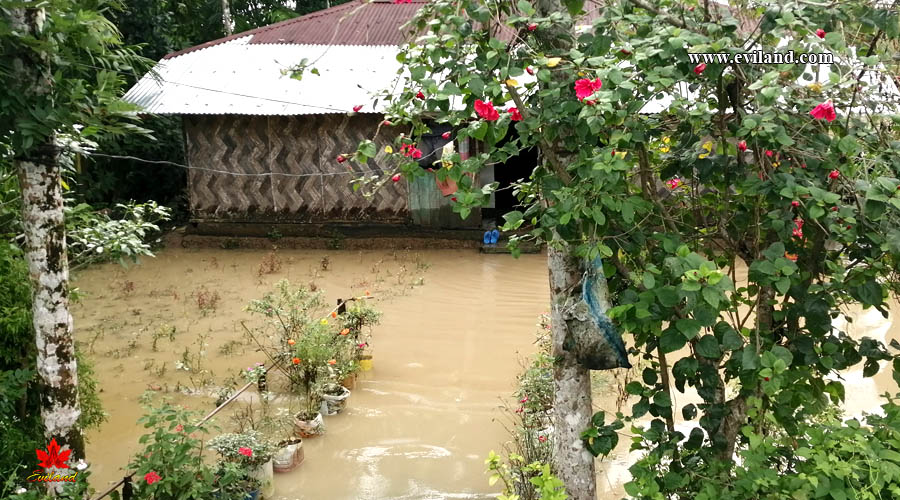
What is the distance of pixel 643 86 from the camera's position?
9.01 ft

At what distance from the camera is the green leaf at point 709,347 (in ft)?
9.26

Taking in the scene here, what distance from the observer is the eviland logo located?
3.80 meters

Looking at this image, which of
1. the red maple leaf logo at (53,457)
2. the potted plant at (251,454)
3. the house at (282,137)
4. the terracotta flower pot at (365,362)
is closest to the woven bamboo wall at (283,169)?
the house at (282,137)

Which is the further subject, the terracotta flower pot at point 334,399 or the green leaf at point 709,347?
the terracotta flower pot at point 334,399

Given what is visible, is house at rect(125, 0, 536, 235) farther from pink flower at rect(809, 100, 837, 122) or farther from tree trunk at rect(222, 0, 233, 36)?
pink flower at rect(809, 100, 837, 122)

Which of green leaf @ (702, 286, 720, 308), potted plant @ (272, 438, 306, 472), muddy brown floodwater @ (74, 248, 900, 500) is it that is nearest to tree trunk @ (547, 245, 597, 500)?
green leaf @ (702, 286, 720, 308)

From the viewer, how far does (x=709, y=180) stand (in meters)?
3.27

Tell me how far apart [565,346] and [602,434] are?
0.43 meters

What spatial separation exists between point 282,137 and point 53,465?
8124 millimetres

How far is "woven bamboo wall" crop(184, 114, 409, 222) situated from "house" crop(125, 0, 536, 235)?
15 mm

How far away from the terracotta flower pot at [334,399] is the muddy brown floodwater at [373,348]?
73 millimetres

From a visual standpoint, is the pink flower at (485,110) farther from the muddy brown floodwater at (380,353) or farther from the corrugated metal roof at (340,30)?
the corrugated metal roof at (340,30)

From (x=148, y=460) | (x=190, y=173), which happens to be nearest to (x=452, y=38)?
(x=148, y=460)

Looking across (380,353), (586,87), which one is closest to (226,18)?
(380,353)
